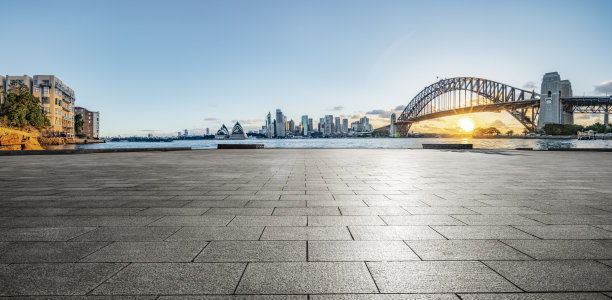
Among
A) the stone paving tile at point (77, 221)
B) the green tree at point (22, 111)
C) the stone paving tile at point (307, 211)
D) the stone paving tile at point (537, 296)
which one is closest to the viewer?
the stone paving tile at point (537, 296)

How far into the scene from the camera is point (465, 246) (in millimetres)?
3857

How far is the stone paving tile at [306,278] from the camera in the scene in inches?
109

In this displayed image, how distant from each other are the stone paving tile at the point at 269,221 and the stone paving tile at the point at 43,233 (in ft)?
7.08

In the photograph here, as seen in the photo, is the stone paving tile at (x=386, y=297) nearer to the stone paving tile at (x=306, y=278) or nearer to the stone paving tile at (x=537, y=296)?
the stone paving tile at (x=306, y=278)

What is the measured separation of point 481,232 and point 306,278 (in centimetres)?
293

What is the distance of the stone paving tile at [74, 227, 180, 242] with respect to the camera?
4148mm

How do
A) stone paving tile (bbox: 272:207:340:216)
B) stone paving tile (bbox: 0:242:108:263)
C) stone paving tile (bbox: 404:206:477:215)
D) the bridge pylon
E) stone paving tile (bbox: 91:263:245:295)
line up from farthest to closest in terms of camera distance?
the bridge pylon
stone paving tile (bbox: 404:206:477:215)
stone paving tile (bbox: 272:207:340:216)
stone paving tile (bbox: 0:242:108:263)
stone paving tile (bbox: 91:263:245:295)

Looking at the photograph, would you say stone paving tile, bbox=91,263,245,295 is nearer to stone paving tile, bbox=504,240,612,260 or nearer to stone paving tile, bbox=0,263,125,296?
stone paving tile, bbox=0,263,125,296

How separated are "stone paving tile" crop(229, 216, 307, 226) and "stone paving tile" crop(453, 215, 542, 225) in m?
2.71

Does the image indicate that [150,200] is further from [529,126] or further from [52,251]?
[529,126]

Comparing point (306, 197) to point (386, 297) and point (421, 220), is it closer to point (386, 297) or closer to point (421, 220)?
point (421, 220)

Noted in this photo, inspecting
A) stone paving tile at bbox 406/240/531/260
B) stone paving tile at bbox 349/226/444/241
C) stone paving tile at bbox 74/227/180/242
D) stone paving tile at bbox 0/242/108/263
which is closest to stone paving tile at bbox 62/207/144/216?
stone paving tile at bbox 74/227/180/242

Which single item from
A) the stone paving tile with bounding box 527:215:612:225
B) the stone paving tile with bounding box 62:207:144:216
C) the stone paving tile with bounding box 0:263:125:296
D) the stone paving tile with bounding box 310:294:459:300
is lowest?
the stone paving tile with bounding box 310:294:459:300

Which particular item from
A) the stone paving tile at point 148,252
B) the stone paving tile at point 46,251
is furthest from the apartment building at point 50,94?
the stone paving tile at point 148,252
